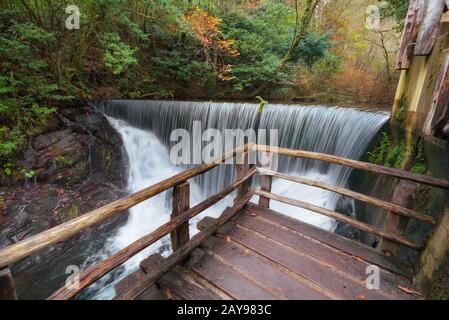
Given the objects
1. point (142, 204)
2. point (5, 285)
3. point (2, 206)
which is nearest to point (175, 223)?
point (5, 285)

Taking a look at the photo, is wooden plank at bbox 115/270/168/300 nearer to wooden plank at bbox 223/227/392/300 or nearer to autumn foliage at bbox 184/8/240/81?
wooden plank at bbox 223/227/392/300

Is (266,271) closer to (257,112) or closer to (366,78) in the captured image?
(257,112)

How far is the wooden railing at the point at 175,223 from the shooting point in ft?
4.65

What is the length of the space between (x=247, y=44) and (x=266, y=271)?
10.4 m

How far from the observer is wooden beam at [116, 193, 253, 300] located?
205cm

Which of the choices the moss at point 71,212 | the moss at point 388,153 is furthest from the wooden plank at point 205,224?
the moss at point 71,212

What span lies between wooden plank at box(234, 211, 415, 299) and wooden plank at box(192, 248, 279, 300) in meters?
0.46

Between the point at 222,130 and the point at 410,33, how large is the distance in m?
5.29

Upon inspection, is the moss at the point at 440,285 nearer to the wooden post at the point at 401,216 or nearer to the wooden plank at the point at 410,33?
the wooden post at the point at 401,216

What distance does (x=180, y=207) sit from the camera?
2482 mm

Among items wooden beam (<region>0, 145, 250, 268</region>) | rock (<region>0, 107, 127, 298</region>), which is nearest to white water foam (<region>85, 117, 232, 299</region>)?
rock (<region>0, 107, 127, 298</region>)

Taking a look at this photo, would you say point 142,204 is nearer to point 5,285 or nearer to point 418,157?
point 5,285

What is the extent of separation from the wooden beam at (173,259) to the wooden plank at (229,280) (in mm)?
175

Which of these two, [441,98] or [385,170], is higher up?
[441,98]
